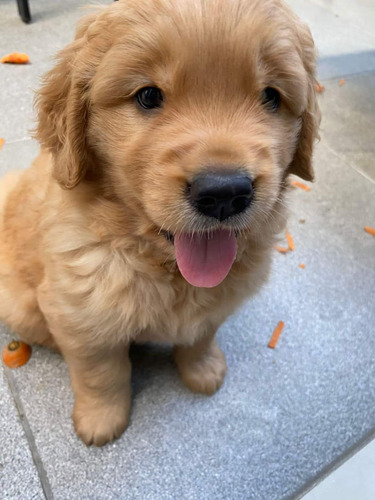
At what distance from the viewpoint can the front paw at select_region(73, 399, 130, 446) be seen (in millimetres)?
1734

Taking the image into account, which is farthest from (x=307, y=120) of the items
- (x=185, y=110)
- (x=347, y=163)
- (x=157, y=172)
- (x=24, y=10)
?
(x=24, y=10)

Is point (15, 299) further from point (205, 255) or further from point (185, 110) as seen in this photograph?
point (185, 110)

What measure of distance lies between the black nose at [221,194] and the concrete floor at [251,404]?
1.07 meters

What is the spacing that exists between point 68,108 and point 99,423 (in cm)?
113

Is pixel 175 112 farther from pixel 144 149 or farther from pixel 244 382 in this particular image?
pixel 244 382

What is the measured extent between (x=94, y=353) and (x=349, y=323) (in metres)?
1.31

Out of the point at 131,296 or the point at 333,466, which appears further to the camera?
the point at 333,466

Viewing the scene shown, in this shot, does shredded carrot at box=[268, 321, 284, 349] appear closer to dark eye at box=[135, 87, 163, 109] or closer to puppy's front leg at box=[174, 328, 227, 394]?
puppy's front leg at box=[174, 328, 227, 394]

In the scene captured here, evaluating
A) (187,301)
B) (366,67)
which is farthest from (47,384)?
(366,67)

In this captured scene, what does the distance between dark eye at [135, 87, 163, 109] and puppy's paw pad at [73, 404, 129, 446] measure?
3.81 feet

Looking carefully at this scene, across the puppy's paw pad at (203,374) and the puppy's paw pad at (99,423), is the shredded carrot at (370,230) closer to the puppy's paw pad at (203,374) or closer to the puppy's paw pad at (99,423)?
the puppy's paw pad at (203,374)

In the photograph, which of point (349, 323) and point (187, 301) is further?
point (349, 323)

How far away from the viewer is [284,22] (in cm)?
120

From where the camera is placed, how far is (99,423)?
173 cm
